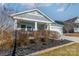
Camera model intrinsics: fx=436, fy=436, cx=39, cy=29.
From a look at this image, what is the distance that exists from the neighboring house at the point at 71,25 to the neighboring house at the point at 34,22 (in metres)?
0.10

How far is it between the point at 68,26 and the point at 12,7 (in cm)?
92

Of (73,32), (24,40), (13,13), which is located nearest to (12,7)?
(13,13)

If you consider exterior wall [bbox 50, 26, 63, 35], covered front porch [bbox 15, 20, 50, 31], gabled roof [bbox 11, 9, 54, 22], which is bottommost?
exterior wall [bbox 50, 26, 63, 35]

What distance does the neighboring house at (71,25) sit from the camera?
6.73 meters

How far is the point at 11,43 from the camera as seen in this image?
6.73 metres

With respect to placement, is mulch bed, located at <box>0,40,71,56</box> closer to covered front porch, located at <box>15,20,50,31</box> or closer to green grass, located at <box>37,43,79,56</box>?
green grass, located at <box>37,43,79,56</box>

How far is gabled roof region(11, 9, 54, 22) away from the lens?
676 centimetres

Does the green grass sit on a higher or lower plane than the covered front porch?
lower

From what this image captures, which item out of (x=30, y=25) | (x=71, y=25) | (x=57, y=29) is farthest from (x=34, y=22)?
(x=71, y=25)

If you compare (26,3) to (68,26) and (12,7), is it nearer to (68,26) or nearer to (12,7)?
(12,7)

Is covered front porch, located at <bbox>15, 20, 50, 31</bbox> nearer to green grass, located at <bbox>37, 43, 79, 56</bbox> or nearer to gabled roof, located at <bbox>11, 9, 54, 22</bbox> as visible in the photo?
gabled roof, located at <bbox>11, 9, 54, 22</bbox>

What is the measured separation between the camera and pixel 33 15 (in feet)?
22.3

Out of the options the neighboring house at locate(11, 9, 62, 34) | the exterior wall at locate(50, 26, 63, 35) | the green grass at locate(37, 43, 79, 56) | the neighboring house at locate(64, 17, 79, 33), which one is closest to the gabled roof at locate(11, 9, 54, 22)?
the neighboring house at locate(11, 9, 62, 34)

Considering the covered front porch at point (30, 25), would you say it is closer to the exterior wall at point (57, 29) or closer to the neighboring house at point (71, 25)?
the exterior wall at point (57, 29)
